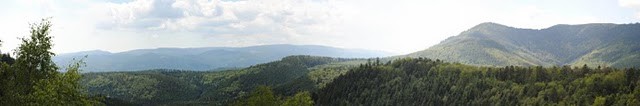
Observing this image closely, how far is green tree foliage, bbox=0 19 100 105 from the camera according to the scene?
1444 inches

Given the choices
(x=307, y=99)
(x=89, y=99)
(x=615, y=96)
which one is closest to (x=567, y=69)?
(x=615, y=96)

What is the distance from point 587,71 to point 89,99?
161 meters

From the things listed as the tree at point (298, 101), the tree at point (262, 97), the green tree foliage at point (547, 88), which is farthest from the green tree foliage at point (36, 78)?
the green tree foliage at point (547, 88)

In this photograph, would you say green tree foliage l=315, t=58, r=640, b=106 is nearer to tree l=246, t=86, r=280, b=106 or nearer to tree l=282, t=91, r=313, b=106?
tree l=282, t=91, r=313, b=106

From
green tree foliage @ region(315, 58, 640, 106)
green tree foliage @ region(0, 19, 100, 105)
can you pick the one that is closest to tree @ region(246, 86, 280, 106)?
green tree foliage @ region(0, 19, 100, 105)

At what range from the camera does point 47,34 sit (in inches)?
1510

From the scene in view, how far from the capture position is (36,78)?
38000mm

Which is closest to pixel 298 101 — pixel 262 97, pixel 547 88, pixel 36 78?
pixel 262 97

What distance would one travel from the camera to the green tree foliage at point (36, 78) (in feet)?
120

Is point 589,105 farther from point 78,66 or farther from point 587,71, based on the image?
point 78,66

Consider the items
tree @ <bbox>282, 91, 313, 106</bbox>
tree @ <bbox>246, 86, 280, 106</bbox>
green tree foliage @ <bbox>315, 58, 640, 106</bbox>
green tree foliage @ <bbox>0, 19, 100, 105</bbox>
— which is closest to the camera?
green tree foliage @ <bbox>0, 19, 100, 105</bbox>

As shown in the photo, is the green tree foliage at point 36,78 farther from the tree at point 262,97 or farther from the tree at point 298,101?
the tree at point 298,101

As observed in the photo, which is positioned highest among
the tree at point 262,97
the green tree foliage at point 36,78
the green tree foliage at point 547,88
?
the green tree foliage at point 36,78

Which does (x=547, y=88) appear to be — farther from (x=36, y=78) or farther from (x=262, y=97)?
(x=36, y=78)
